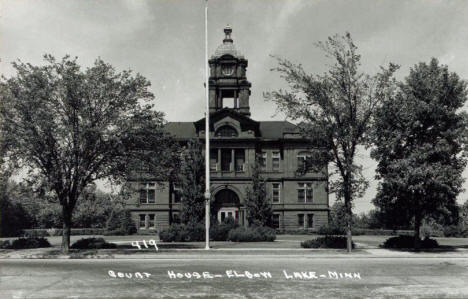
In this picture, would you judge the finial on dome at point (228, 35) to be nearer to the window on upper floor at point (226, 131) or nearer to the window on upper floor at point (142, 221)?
the window on upper floor at point (226, 131)

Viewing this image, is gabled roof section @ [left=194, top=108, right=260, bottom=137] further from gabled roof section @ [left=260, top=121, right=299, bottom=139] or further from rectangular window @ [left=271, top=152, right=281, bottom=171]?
rectangular window @ [left=271, top=152, right=281, bottom=171]

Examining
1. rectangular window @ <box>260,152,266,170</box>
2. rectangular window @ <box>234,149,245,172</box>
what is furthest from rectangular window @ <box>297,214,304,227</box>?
rectangular window @ <box>234,149,245,172</box>

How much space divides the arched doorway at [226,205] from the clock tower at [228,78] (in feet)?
35.0

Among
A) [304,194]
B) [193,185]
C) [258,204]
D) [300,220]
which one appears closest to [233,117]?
[193,185]

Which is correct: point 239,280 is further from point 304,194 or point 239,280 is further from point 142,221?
point 142,221

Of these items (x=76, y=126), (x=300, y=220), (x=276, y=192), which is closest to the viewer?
(x=76, y=126)

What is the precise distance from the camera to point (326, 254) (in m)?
24.8

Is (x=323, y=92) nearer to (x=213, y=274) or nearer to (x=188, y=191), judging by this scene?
(x=213, y=274)

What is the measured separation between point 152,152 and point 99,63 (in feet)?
20.0

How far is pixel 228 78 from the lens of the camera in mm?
57469

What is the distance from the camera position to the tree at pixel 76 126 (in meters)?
24.1

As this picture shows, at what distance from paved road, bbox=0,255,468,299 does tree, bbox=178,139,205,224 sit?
87.2 ft

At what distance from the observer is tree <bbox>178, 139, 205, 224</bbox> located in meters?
48.2

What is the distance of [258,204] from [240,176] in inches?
222
